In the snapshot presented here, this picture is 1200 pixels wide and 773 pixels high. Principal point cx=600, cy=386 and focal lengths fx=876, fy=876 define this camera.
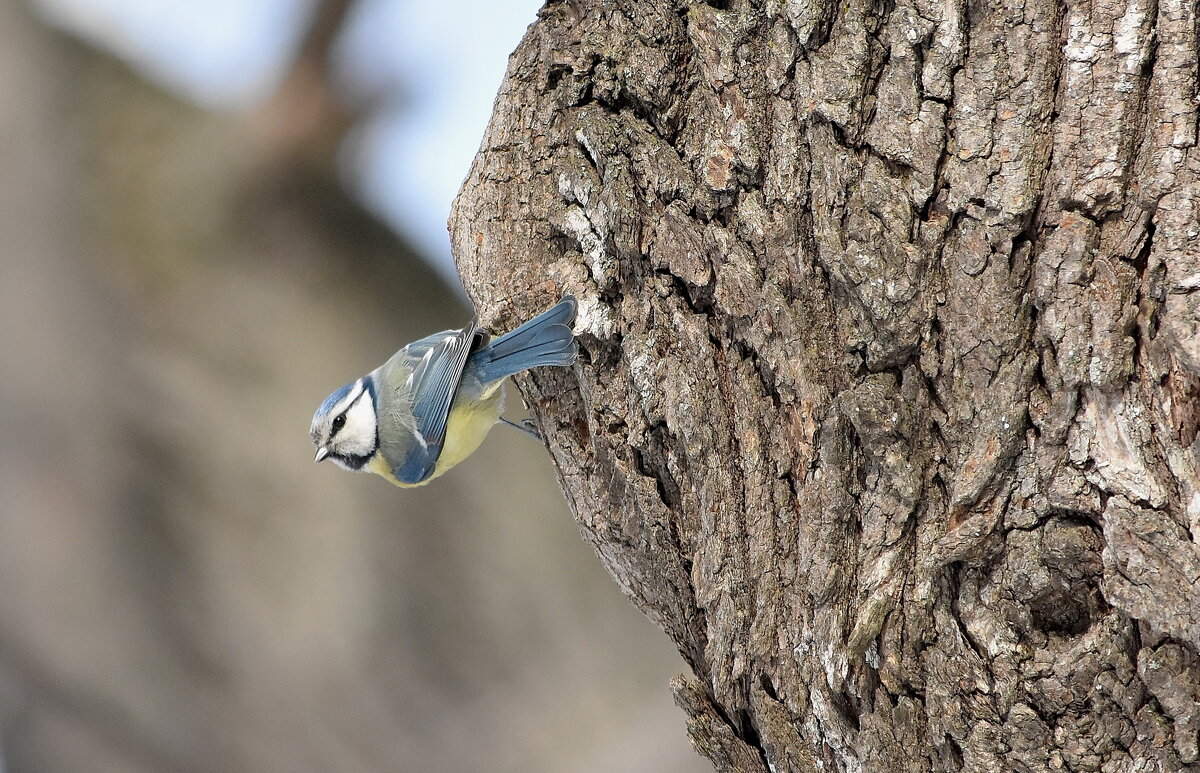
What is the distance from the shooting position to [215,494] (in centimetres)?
316

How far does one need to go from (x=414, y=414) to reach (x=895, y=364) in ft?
5.38

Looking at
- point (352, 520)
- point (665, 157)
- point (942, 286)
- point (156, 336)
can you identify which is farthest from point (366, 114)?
point (942, 286)

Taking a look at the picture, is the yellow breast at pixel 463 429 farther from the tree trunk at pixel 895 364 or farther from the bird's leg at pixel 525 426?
the tree trunk at pixel 895 364

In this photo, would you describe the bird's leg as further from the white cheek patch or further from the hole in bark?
the hole in bark

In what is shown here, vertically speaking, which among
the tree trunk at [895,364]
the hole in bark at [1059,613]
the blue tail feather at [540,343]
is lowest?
the hole in bark at [1059,613]

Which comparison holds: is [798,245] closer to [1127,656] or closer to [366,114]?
[1127,656]

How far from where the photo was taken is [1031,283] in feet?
3.95

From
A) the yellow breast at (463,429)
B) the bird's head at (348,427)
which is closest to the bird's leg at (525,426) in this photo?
the yellow breast at (463,429)

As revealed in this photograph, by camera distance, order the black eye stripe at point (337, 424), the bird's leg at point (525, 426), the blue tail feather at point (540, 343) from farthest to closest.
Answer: the bird's leg at point (525, 426)
the black eye stripe at point (337, 424)
the blue tail feather at point (540, 343)

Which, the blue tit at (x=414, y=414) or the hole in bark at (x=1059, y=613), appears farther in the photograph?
the blue tit at (x=414, y=414)

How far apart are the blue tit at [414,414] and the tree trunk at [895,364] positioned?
0.88 meters

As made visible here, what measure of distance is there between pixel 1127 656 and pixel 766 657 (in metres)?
0.48

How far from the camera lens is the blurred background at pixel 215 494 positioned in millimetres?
3168

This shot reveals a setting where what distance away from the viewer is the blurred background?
125 inches
